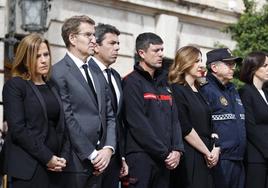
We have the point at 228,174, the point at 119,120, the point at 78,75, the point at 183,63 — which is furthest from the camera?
the point at 228,174

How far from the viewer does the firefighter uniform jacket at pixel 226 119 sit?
23.9ft

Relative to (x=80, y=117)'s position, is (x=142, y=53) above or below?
above

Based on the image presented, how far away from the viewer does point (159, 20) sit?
13.6 metres

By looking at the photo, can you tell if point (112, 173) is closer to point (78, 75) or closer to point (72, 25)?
point (78, 75)

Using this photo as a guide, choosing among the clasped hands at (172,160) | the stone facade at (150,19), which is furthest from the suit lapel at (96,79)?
the stone facade at (150,19)

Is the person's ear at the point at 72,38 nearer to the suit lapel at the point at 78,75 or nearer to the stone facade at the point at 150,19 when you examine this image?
the suit lapel at the point at 78,75

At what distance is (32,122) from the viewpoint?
5.43 metres

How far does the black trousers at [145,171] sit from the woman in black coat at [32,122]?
3.51 ft

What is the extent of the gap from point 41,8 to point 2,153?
3498mm

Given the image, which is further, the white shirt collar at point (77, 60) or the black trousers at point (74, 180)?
the white shirt collar at point (77, 60)

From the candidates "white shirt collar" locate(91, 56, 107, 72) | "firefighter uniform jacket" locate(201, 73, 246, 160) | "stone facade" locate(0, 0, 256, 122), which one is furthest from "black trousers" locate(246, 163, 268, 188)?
"stone facade" locate(0, 0, 256, 122)

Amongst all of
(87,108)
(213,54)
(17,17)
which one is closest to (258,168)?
(213,54)

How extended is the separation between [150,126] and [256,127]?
1.76 m

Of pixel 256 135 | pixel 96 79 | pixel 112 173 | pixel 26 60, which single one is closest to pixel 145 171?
pixel 112 173
